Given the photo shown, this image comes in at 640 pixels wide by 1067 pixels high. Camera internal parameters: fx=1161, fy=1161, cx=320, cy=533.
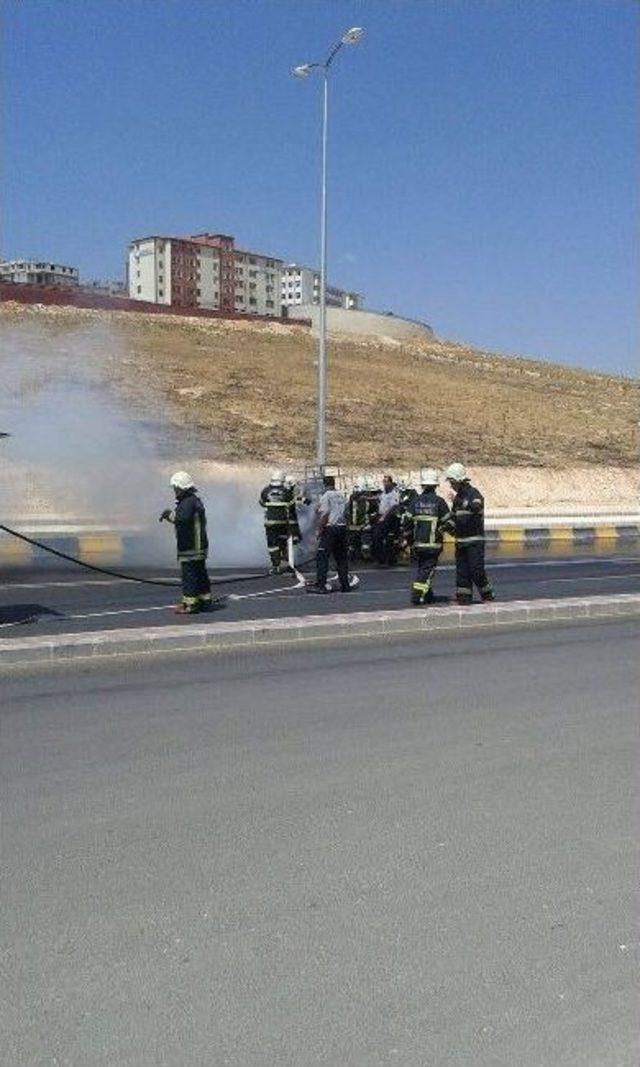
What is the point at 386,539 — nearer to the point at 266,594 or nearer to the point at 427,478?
the point at 266,594

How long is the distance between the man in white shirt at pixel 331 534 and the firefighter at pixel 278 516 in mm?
2021

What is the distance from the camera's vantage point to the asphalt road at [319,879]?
135 inches

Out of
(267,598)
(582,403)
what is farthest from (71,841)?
(582,403)

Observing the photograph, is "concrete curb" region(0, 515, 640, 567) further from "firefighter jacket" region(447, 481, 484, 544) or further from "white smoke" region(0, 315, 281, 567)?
"firefighter jacket" region(447, 481, 484, 544)

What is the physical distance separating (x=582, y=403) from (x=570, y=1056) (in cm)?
5734

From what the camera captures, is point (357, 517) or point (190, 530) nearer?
point (190, 530)

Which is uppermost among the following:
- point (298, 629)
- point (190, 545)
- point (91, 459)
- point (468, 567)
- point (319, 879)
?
point (91, 459)

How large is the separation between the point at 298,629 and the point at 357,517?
886 cm

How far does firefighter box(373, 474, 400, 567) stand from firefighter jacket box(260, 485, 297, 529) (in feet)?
9.45

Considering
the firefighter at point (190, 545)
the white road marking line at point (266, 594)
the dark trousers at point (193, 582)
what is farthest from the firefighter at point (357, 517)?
the dark trousers at point (193, 582)

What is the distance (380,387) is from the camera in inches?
2096

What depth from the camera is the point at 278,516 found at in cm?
1677

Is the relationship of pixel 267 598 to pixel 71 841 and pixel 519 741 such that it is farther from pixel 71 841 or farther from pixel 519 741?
pixel 71 841

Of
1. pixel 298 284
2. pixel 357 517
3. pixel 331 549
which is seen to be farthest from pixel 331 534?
pixel 298 284
